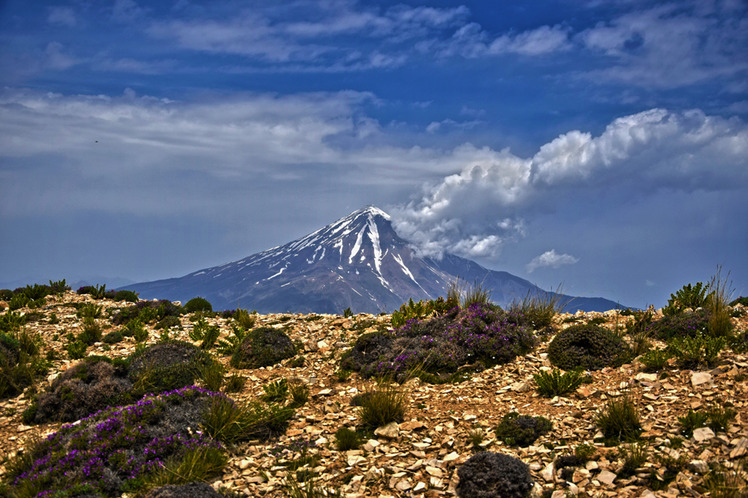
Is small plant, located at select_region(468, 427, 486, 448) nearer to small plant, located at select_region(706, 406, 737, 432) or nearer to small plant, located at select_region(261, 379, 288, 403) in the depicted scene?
small plant, located at select_region(706, 406, 737, 432)

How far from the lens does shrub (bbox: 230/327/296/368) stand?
43.4ft

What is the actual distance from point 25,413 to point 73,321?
35.1 ft

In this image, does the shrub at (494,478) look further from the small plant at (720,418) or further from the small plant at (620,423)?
the small plant at (720,418)

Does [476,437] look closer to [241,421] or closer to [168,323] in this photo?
[241,421]

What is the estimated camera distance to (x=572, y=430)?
7930 mm

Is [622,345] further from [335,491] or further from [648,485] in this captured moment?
[335,491]

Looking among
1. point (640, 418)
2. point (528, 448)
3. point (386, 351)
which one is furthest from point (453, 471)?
point (386, 351)

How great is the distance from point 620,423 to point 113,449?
26.1ft

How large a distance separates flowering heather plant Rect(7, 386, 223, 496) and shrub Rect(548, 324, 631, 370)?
25.7 feet

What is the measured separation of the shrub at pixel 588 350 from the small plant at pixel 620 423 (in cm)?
316

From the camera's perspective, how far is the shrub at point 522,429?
7728 millimetres

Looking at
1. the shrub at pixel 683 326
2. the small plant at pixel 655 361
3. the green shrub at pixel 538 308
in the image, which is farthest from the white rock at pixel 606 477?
the green shrub at pixel 538 308

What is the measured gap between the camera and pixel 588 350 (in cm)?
1130

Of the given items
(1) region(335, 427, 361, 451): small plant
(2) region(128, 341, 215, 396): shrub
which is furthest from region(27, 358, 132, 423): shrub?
(1) region(335, 427, 361, 451): small plant
